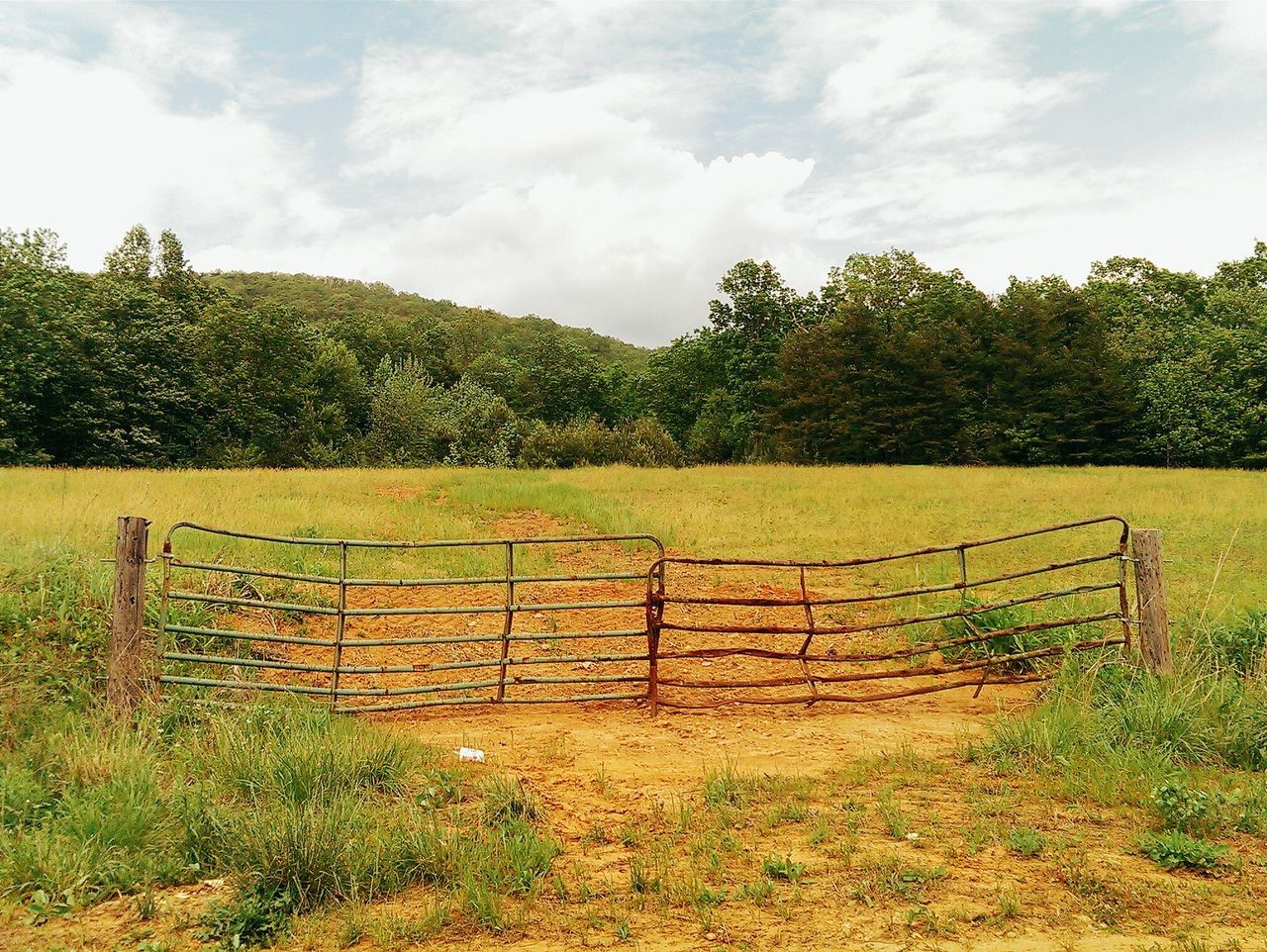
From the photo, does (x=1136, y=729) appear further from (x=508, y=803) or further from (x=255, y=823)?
(x=255, y=823)

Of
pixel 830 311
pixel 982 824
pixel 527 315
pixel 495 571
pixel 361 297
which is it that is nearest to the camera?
pixel 982 824

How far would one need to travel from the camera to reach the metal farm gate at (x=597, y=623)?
7297 mm

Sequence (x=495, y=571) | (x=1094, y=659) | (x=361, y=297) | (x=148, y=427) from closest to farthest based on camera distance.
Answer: (x=1094, y=659) → (x=495, y=571) → (x=148, y=427) → (x=361, y=297)

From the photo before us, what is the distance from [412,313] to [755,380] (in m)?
59.7

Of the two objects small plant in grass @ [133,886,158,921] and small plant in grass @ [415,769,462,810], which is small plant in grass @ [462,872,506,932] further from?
small plant in grass @ [133,886,158,921]

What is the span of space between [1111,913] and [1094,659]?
4.15 m

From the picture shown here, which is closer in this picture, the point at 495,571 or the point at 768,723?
the point at 768,723

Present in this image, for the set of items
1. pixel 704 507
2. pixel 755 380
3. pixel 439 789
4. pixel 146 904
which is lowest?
pixel 146 904

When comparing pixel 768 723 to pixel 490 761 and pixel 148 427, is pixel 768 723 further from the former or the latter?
pixel 148 427

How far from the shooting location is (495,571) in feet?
41.4

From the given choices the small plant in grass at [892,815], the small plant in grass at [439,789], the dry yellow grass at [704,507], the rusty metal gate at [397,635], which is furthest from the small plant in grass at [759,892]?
the dry yellow grass at [704,507]

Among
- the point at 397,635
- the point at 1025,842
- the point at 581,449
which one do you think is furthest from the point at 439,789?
the point at 581,449

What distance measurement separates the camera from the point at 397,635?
34.9ft

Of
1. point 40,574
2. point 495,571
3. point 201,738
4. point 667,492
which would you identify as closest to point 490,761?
point 201,738
